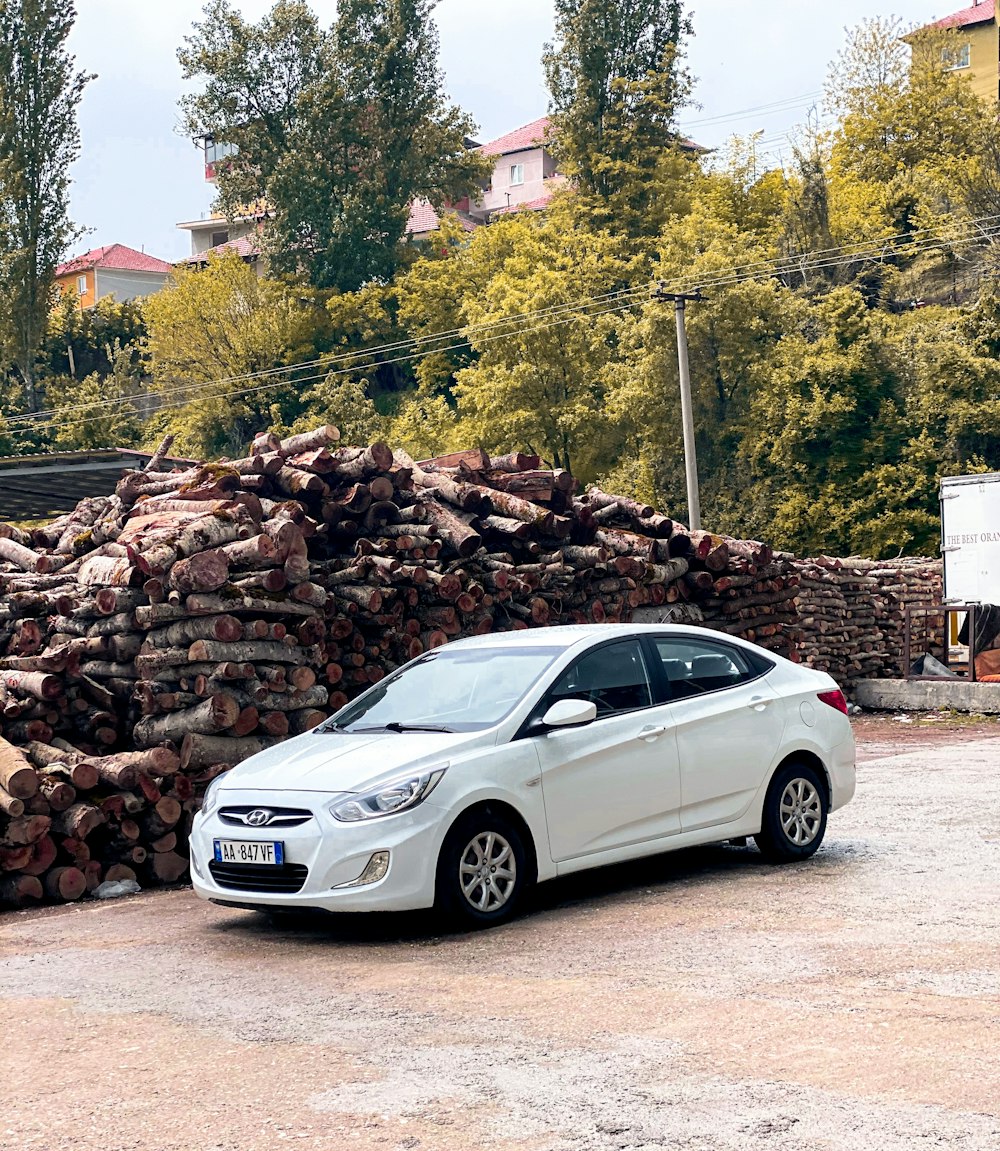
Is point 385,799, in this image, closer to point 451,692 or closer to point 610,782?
point 451,692

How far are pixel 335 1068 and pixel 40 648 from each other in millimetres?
8014

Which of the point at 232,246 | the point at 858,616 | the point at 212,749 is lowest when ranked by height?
the point at 858,616

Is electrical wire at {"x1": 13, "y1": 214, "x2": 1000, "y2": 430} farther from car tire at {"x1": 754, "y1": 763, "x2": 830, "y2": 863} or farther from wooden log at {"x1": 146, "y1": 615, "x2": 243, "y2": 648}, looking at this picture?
car tire at {"x1": 754, "y1": 763, "x2": 830, "y2": 863}

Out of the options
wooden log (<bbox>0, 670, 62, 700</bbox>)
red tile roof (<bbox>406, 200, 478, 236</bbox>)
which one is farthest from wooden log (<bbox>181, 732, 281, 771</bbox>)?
red tile roof (<bbox>406, 200, 478, 236</bbox>)

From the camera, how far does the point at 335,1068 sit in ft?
19.4

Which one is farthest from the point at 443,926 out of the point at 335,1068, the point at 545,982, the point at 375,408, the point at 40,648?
the point at 375,408

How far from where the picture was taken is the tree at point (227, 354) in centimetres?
7262

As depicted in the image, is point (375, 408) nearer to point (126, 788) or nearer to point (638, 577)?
point (638, 577)

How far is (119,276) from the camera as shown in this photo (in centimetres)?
10394

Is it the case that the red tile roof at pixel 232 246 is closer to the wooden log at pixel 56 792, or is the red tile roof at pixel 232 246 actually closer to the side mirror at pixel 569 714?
the wooden log at pixel 56 792

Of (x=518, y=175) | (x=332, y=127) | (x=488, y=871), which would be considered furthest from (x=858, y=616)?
(x=518, y=175)

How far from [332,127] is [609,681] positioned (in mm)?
68915

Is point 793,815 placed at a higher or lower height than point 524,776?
lower

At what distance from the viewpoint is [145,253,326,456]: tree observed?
7262cm
